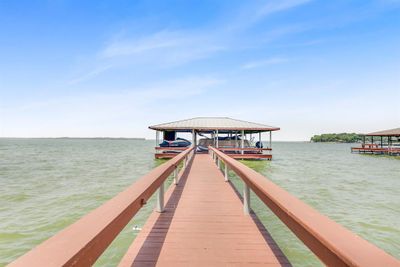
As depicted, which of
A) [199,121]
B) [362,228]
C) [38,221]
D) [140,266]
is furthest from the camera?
[199,121]

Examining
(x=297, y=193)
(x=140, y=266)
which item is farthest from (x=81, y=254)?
(x=297, y=193)

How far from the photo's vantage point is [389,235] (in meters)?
6.04

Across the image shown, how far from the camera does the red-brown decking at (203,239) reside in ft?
9.26

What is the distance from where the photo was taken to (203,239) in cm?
344

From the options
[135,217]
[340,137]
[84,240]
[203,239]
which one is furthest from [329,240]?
[340,137]

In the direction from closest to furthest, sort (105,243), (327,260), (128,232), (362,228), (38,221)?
1. (327,260)
2. (105,243)
3. (128,232)
4. (362,228)
5. (38,221)

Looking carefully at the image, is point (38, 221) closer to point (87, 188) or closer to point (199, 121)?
point (87, 188)

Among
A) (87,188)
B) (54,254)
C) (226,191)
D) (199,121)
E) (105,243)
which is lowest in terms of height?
(87,188)

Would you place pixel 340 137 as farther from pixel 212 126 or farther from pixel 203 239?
pixel 203 239

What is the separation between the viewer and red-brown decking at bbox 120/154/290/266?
2.82m

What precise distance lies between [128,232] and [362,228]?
19.2ft

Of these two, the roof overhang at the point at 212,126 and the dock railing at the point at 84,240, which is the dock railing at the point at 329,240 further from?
the roof overhang at the point at 212,126

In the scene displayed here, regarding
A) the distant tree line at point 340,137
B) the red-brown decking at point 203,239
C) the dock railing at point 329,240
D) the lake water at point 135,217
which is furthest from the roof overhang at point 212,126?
the distant tree line at point 340,137

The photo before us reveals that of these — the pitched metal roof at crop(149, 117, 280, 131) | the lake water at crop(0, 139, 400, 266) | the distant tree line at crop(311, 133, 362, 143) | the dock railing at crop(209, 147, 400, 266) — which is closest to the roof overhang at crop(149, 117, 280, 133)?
the pitched metal roof at crop(149, 117, 280, 131)
